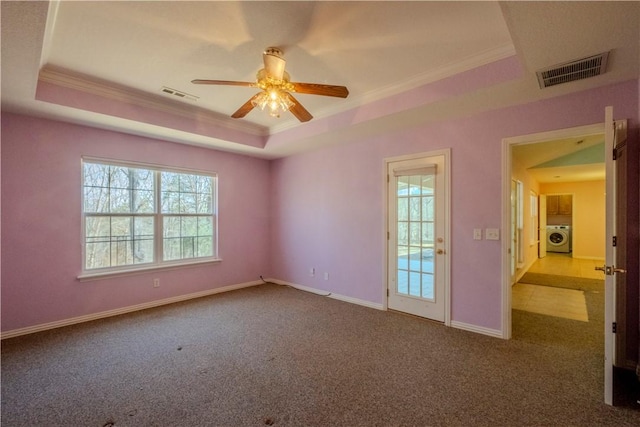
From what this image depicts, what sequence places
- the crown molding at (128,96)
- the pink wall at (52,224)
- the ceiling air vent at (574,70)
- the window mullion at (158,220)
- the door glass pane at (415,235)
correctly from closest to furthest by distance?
the ceiling air vent at (574,70) < the crown molding at (128,96) < the pink wall at (52,224) < the door glass pane at (415,235) < the window mullion at (158,220)

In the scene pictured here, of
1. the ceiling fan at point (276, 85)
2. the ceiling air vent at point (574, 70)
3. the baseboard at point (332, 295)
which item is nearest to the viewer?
the ceiling air vent at point (574, 70)

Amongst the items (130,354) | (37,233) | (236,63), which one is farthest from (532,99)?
(37,233)

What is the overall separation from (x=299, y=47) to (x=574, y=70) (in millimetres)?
2151

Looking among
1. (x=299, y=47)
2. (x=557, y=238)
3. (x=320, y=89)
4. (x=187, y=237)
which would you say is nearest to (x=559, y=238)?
(x=557, y=238)

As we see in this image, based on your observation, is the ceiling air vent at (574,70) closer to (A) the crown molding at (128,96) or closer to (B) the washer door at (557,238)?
(A) the crown molding at (128,96)

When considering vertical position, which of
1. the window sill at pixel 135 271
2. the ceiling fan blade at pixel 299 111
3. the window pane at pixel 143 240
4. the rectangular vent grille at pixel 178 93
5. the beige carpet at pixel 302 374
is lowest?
the beige carpet at pixel 302 374

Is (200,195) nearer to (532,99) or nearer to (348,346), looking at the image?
(348,346)

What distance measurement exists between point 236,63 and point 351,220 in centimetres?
257

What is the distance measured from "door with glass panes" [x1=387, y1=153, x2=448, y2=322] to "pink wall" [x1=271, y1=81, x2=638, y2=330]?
0.13 m

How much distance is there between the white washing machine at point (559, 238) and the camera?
877 centimetres

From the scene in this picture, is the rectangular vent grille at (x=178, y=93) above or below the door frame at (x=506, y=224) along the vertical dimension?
above

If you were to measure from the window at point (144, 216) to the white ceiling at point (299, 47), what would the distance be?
808 millimetres

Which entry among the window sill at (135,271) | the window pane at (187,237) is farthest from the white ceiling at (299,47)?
the window sill at (135,271)

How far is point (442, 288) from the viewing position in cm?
342
